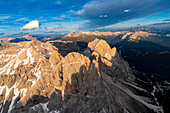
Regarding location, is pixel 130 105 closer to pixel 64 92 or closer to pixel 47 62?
pixel 64 92

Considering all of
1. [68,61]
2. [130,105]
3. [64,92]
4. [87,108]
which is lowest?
[130,105]

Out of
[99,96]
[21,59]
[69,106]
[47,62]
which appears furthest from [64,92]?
[21,59]

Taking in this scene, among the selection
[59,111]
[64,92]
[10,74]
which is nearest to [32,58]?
[10,74]

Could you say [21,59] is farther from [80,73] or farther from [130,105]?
[130,105]

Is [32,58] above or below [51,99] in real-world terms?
above

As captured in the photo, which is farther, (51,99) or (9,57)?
(9,57)

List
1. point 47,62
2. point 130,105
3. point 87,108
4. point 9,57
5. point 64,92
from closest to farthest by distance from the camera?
point 87,108 → point 64,92 → point 130,105 → point 47,62 → point 9,57

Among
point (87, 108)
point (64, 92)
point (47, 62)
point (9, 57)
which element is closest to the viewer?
point (87, 108)

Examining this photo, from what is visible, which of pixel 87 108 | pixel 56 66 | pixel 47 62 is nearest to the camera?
pixel 87 108

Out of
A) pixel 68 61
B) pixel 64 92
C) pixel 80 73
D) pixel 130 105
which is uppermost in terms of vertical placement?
pixel 68 61
